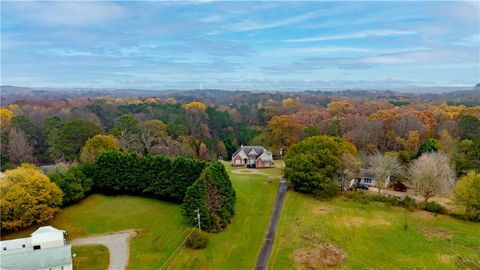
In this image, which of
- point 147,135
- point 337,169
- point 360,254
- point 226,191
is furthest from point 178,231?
point 147,135

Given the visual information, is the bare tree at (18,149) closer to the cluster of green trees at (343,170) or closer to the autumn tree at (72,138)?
the autumn tree at (72,138)

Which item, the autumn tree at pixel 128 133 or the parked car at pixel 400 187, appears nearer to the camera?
the parked car at pixel 400 187

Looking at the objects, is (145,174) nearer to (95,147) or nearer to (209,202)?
(209,202)

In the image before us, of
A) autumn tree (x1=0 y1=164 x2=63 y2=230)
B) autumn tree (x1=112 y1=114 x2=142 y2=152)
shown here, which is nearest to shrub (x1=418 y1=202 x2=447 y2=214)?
autumn tree (x1=0 y1=164 x2=63 y2=230)

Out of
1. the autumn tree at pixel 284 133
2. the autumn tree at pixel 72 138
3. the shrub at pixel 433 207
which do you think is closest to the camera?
the shrub at pixel 433 207

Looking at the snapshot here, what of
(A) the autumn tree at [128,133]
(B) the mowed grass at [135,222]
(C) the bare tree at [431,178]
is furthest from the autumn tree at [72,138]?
(C) the bare tree at [431,178]

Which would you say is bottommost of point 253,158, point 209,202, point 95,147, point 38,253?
point 38,253

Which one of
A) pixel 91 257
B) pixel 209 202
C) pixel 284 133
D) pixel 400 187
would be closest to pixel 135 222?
pixel 91 257
